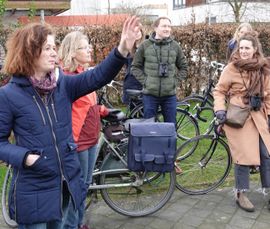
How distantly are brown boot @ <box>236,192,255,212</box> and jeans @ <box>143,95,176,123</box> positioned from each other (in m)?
Answer: 1.35

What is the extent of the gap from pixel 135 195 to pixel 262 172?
1.31 meters

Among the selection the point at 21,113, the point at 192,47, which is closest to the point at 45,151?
the point at 21,113

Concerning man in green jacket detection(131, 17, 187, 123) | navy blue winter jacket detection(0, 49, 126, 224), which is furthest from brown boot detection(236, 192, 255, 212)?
navy blue winter jacket detection(0, 49, 126, 224)

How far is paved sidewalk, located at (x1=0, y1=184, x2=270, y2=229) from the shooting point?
3.92 m

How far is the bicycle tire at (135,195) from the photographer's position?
410cm

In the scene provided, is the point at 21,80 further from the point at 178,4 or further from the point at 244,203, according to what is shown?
the point at 178,4

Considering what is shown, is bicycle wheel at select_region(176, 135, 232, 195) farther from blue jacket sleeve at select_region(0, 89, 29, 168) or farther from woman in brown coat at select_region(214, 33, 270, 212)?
blue jacket sleeve at select_region(0, 89, 29, 168)

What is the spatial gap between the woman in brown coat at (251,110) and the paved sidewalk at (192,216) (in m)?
0.16

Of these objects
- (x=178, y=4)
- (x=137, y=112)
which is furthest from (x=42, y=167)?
(x=178, y=4)

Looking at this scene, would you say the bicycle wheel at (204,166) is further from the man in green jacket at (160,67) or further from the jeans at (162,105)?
the man in green jacket at (160,67)

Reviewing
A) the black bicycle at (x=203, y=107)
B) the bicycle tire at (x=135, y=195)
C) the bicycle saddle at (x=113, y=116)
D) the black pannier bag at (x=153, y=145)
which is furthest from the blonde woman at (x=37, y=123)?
the black bicycle at (x=203, y=107)

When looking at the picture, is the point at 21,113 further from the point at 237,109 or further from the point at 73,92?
the point at 237,109

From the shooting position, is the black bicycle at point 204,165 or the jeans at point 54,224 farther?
the black bicycle at point 204,165

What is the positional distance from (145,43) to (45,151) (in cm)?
292
